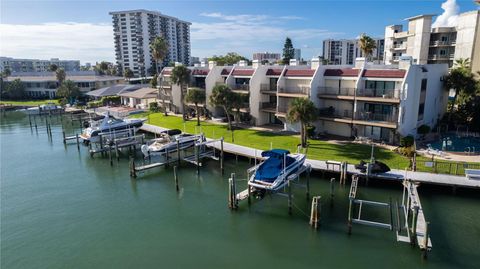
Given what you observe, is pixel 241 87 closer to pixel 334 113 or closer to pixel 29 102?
pixel 334 113

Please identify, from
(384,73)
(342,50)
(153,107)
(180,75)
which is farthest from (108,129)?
(342,50)

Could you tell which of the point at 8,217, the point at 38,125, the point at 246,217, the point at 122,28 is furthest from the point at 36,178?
the point at 122,28

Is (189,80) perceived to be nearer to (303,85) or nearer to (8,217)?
(303,85)

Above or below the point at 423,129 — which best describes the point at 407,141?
below

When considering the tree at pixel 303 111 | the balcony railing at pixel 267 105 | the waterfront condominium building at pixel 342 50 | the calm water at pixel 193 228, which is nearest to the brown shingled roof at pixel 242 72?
the balcony railing at pixel 267 105

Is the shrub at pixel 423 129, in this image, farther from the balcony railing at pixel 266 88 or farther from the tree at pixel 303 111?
the balcony railing at pixel 266 88

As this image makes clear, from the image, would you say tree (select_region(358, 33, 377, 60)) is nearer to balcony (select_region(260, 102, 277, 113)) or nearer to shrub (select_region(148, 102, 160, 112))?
balcony (select_region(260, 102, 277, 113))

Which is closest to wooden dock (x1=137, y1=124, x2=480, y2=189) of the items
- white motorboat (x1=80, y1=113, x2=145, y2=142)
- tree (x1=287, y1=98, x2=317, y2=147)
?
tree (x1=287, y1=98, x2=317, y2=147)
